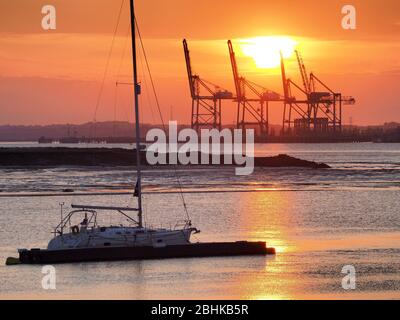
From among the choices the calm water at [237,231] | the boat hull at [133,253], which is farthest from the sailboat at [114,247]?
the calm water at [237,231]

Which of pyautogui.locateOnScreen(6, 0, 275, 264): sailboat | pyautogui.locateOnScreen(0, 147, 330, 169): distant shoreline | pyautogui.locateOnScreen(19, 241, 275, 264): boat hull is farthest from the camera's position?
pyautogui.locateOnScreen(0, 147, 330, 169): distant shoreline

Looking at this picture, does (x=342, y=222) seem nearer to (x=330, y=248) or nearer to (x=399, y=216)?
(x=399, y=216)

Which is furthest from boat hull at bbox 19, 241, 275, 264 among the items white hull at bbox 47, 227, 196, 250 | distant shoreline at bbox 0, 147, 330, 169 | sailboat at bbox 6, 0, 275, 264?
distant shoreline at bbox 0, 147, 330, 169

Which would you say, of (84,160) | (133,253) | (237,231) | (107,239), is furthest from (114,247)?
(84,160)

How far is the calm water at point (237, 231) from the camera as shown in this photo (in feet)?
95.7

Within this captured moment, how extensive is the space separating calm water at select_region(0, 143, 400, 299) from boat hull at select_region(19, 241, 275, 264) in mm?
419

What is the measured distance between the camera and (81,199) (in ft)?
205

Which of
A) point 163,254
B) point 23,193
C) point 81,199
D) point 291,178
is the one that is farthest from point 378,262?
point 291,178

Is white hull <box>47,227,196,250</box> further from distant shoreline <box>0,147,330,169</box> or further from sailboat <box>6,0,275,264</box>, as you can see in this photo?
distant shoreline <box>0,147,330,169</box>

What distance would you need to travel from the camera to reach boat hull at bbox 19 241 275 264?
32.9 meters

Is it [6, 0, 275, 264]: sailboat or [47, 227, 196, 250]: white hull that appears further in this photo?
[47, 227, 196, 250]: white hull

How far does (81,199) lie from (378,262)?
31471 mm

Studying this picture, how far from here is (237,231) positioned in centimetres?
4397

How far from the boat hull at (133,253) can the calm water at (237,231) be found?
0.42 metres
